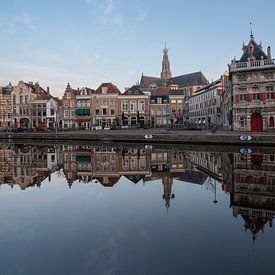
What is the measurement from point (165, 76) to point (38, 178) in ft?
407

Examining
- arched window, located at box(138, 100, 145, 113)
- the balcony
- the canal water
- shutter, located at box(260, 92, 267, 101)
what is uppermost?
the balcony

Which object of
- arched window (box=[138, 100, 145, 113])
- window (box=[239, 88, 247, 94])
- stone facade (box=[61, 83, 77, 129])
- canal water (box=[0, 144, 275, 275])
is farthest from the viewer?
stone facade (box=[61, 83, 77, 129])

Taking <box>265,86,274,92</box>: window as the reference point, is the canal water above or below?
below

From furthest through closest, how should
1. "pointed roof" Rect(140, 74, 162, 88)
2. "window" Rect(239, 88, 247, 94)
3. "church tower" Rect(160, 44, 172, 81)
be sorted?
1. "church tower" Rect(160, 44, 172, 81)
2. "pointed roof" Rect(140, 74, 162, 88)
3. "window" Rect(239, 88, 247, 94)

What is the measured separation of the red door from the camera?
128 feet

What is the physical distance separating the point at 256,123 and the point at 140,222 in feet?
111

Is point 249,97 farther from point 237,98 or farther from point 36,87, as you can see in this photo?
point 36,87

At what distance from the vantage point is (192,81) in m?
110

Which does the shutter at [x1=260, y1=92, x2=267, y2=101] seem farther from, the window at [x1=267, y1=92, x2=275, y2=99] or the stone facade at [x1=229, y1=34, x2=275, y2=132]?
the window at [x1=267, y1=92, x2=275, y2=99]

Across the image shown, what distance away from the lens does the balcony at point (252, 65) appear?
37281 millimetres

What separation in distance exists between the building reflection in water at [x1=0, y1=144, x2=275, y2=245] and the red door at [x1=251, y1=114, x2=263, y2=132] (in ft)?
55.3

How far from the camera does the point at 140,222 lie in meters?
9.28

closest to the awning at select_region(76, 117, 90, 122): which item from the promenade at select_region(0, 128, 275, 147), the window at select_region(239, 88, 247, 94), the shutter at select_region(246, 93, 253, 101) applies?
the promenade at select_region(0, 128, 275, 147)

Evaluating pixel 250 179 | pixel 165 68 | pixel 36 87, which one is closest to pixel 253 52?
pixel 250 179
